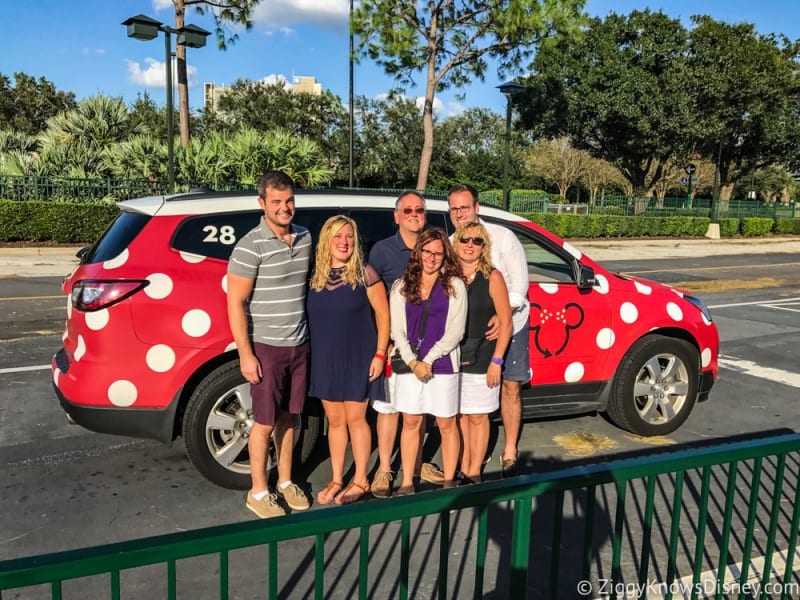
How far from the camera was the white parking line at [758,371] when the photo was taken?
6780 millimetres

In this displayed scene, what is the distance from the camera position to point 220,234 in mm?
3988

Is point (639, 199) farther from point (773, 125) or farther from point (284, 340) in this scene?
point (284, 340)

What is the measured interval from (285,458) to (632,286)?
276cm

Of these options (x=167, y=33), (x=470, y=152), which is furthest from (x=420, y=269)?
(x=470, y=152)

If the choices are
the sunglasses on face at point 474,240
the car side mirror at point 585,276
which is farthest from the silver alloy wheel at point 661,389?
the sunglasses on face at point 474,240

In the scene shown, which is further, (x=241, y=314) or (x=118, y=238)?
(x=118, y=238)

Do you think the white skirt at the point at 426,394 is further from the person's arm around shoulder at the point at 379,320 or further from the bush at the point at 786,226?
the bush at the point at 786,226

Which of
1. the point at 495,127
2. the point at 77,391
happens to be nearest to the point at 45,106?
the point at 495,127

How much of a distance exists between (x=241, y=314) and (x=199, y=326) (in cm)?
49

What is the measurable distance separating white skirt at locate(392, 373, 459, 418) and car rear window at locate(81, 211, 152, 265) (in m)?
1.72

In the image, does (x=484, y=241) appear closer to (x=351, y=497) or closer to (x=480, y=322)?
(x=480, y=322)

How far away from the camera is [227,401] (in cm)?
392

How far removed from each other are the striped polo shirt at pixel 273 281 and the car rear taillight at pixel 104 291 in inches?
26.0

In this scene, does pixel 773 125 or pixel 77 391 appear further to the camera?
pixel 773 125
